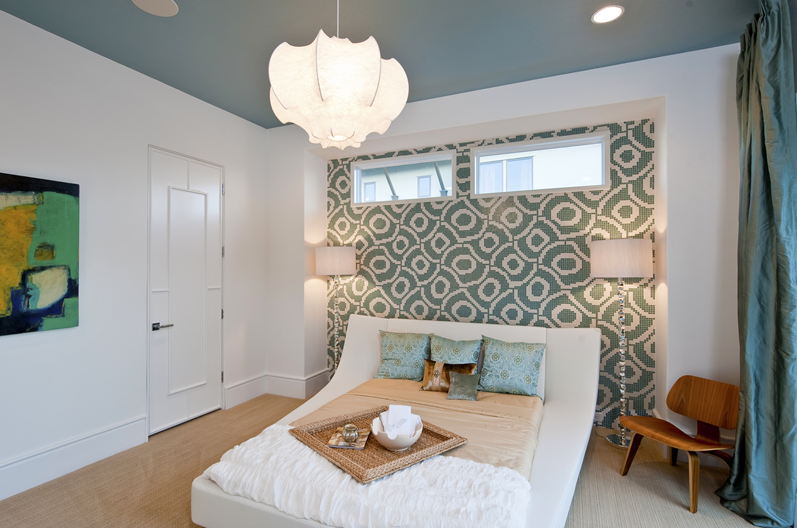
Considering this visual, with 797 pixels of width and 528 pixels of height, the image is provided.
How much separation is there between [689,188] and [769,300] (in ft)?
3.00

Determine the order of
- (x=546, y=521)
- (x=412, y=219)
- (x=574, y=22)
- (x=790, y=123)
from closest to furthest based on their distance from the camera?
(x=546, y=521)
(x=790, y=123)
(x=574, y=22)
(x=412, y=219)

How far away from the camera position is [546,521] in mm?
1673

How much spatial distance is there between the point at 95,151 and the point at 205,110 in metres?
1.08

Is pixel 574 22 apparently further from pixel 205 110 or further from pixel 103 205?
pixel 103 205

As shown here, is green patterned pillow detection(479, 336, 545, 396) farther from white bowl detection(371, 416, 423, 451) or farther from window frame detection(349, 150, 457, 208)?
window frame detection(349, 150, 457, 208)

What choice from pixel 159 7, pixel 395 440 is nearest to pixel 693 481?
pixel 395 440

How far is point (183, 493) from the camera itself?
7.90ft

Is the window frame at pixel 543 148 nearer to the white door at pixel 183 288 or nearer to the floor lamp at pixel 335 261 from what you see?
the floor lamp at pixel 335 261

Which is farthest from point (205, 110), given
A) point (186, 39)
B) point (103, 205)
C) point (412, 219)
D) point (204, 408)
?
point (204, 408)

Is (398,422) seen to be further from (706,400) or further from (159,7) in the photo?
(159,7)

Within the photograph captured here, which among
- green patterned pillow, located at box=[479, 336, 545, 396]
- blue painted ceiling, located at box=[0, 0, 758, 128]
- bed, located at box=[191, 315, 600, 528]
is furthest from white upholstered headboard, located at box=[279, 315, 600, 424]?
blue painted ceiling, located at box=[0, 0, 758, 128]

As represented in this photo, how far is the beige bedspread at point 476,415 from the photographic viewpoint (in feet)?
6.70

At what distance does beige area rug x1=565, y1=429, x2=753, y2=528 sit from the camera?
214 centimetres

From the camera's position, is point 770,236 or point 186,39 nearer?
point 770,236
